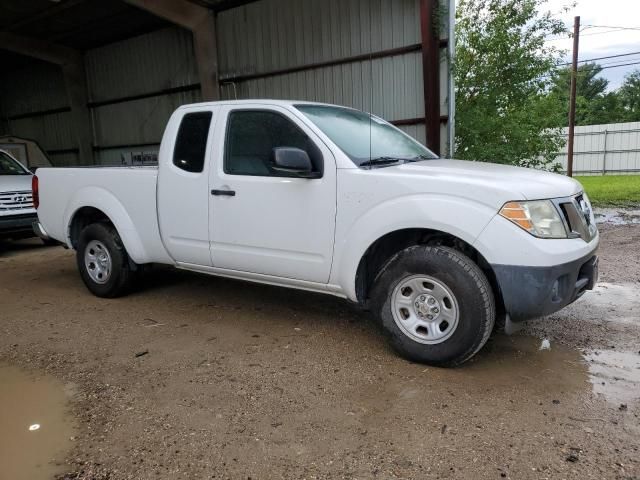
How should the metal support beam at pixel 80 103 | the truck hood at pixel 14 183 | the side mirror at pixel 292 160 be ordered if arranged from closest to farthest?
the side mirror at pixel 292 160, the truck hood at pixel 14 183, the metal support beam at pixel 80 103

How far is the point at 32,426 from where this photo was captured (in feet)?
9.74

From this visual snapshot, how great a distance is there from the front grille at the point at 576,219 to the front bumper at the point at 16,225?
311 inches

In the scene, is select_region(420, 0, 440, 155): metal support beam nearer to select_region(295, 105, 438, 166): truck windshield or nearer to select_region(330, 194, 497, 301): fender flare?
select_region(295, 105, 438, 166): truck windshield

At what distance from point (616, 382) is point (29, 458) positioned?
3491 millimetres

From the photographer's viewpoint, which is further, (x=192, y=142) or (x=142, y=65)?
(x=142, y=65)

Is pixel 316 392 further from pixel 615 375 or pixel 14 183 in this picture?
pixel 14 183

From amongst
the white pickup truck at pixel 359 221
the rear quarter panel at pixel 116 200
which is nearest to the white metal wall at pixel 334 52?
the rear quarter panel at pixel 116 200

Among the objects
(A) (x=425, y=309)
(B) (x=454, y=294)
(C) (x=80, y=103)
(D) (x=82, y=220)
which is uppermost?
(C) (x=80, y=103)

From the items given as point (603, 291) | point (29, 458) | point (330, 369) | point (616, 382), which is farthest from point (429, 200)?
point (603, 291)

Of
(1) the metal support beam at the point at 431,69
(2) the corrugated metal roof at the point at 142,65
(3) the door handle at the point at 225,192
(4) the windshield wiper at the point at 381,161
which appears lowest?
(3) the door handle at the point at 225,192

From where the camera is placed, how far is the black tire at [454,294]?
331 cm

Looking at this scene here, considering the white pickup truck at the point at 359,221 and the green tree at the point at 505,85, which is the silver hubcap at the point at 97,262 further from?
the green tree at the point at 505,85

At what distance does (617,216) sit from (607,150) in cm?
2143

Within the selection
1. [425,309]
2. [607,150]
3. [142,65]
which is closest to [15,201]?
[425,309]
